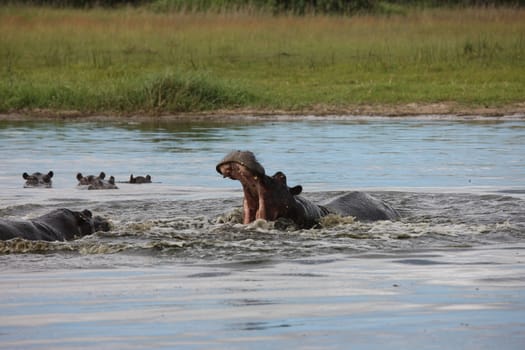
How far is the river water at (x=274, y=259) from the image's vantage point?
4.91m

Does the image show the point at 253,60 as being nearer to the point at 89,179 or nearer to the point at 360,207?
the point at 89,179

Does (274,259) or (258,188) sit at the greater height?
(258,188)

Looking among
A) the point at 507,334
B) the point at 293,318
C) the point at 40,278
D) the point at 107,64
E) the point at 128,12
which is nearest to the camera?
the point at 507,334

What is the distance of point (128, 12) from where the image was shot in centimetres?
3083

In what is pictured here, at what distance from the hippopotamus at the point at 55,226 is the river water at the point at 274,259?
0.54ft

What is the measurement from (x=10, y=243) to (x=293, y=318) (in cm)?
263

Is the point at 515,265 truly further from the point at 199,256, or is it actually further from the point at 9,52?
the point at 9,52

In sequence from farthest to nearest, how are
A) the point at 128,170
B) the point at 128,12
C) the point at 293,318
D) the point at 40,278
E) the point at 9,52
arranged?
the point at 128,12, the point at 9,52, the point at 128,170, the point at 40,278, the point at 293,318

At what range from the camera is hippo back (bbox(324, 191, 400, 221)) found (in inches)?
337

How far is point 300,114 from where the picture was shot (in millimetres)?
18922

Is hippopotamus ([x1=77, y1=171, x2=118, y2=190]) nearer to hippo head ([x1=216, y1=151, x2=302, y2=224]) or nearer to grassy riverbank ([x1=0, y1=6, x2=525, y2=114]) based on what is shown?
hippo head ([x1=216, y1=151, x2=302, y2=224])

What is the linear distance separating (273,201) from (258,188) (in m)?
0.15

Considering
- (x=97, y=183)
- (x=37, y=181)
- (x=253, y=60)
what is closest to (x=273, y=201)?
(x=97, y=183)

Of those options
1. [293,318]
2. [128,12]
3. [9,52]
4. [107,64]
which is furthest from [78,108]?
[293,318]
